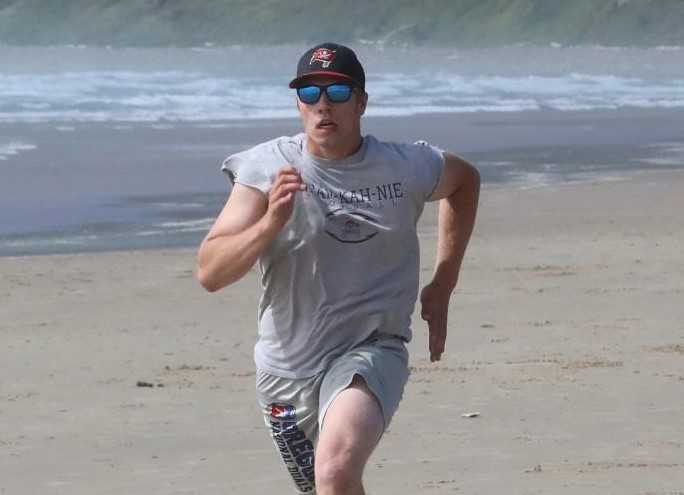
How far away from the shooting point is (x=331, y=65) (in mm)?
4121

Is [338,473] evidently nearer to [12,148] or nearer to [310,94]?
[310,94]

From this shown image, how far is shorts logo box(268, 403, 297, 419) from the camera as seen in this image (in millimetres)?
4234

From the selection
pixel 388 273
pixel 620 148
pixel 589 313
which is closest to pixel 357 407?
pixel 388 273

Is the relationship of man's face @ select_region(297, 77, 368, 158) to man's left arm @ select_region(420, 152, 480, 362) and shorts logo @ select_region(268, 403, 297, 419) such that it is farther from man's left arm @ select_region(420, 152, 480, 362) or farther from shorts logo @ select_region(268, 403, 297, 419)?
shorts logo @ select_region(268, 403, 297, 419)

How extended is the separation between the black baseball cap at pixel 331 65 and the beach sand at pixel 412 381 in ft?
6.91

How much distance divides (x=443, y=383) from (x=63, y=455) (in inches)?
74.8

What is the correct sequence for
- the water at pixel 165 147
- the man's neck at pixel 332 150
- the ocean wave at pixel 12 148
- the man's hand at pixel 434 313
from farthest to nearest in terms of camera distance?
the ocean wave at pixel 12 148, the water at pixel 165 147, the man's hand at pixel 434 313, the man's neck at pixel 332 150

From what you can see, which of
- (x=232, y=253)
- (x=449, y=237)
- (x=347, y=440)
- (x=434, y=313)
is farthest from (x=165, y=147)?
(x=347, y=440)

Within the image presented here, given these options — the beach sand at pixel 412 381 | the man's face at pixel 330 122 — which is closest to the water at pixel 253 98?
the beach sand at pixel 412 381

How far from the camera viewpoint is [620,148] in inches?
943

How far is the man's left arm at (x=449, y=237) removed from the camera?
4.46 metres

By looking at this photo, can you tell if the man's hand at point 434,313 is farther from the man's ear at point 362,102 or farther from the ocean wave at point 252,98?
the ocean wave at point 252,98

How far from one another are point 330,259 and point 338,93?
39 cm

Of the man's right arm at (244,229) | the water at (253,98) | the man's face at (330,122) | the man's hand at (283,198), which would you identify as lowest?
the water at (253,98)
